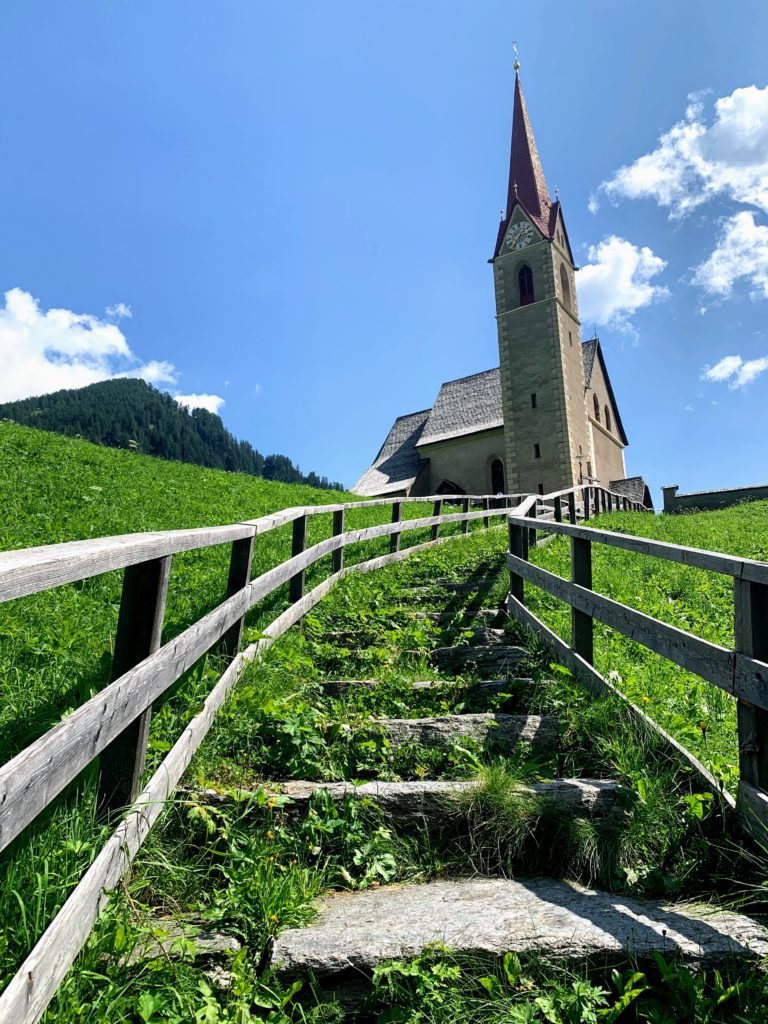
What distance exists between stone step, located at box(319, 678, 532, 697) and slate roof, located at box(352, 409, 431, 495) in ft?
99.9

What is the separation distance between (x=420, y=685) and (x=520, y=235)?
115 ft

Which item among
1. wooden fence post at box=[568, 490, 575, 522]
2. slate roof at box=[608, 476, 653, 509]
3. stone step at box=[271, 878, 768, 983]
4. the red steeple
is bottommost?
stone step at box=[271, 878, 768, 983]

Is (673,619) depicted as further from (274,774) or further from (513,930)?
(513,930)

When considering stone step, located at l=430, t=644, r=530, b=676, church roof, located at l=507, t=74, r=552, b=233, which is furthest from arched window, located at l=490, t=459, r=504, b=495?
stone step, located at l=430, t=644, r=530, b=676

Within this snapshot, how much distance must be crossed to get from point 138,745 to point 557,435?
97.5 ft

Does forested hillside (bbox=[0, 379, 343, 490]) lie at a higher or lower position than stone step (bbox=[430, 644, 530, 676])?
higher

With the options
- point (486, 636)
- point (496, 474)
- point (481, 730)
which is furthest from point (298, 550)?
point (496, 474)

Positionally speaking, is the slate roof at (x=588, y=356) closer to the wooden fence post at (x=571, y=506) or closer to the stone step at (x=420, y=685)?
the wooden fence post at (x=571, y=506)

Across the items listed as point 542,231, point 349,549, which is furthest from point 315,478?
point 349,549

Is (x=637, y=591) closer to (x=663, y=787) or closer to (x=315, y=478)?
(x=663, y=787)

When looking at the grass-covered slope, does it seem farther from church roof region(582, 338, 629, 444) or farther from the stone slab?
church roof region(582, 338, 629, 444)

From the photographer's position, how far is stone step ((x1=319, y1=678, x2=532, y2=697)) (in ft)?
14.3

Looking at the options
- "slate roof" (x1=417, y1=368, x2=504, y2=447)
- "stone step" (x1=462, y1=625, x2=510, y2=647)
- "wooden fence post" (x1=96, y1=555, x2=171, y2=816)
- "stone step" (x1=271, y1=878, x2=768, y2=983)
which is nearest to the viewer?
"stone step" (x1=271, y1=878, x2=768, y2=983)

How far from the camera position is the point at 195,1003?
1.88 metres
